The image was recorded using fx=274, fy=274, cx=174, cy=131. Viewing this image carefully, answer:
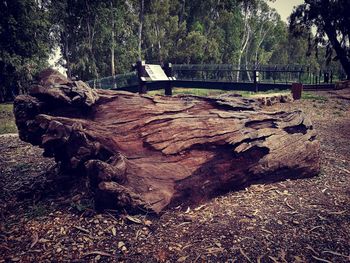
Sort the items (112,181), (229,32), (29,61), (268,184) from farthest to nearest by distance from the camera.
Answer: (229,32) → (29,61) → (268,184) → (112,181)

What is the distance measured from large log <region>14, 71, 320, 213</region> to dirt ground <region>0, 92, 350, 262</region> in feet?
0.78

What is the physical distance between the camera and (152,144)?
395 cm

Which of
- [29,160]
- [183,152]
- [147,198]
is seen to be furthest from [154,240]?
[29,160]

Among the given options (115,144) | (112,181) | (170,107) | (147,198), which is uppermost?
(170,107)

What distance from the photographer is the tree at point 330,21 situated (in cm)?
1777

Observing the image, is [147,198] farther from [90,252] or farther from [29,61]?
[29,61]

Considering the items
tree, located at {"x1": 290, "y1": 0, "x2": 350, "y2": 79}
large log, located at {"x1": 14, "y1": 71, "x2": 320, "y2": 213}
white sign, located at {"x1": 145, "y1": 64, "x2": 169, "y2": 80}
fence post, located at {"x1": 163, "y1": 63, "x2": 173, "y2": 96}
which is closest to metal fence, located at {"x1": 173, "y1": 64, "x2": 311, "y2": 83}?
tree, located at {"x1": 290, "y1": 0, "x2": 350, "y2": 79}

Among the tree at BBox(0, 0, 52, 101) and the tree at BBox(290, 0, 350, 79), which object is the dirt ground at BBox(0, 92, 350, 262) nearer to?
the tree at BBox(0, 0, 52, 101)

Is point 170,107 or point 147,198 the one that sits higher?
point 170,107

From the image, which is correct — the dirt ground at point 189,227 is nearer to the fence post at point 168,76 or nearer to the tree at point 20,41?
the fence post at point 168,76

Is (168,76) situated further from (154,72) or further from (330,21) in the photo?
(330,21)

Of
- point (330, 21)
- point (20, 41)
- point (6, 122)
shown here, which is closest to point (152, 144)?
point (6, 122)

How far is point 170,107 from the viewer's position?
4.46m

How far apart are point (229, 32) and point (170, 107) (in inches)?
1607
